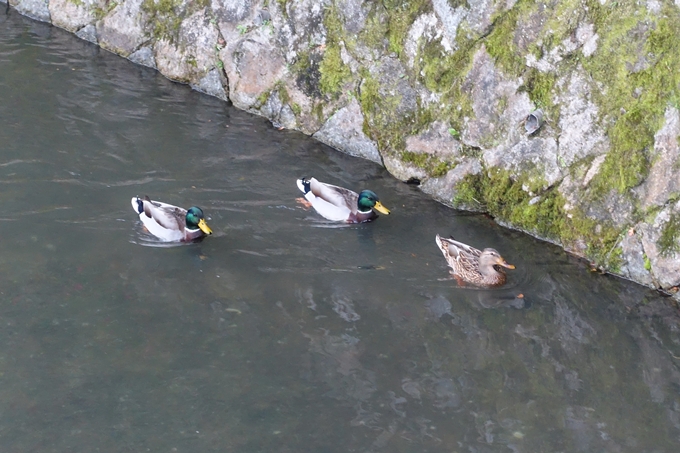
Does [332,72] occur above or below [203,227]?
above

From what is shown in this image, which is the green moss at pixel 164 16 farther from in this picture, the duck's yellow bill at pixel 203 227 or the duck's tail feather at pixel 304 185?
the duck's yellow bill at pixel 203 227

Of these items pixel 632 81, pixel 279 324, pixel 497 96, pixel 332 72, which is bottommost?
pixel 279 324

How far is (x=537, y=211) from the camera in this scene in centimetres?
838

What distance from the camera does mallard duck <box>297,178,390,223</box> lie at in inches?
327

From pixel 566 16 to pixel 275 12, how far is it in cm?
393

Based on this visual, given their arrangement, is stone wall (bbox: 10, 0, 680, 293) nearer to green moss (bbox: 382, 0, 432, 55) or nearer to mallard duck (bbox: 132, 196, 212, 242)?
green moss (bbox: 382, 0, 432, 55)

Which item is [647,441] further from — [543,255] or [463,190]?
[463,190]

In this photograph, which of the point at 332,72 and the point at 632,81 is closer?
the point at 632,81

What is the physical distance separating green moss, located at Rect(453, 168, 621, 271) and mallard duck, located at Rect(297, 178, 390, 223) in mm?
1098

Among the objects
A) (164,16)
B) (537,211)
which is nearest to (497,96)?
(537,211)

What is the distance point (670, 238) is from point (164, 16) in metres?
7.59

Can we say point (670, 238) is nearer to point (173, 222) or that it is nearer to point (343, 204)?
point (343, 204)

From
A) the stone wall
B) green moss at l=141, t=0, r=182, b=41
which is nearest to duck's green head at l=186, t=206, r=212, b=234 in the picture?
the stone wall

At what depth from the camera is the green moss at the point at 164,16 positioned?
11250 millimetres
